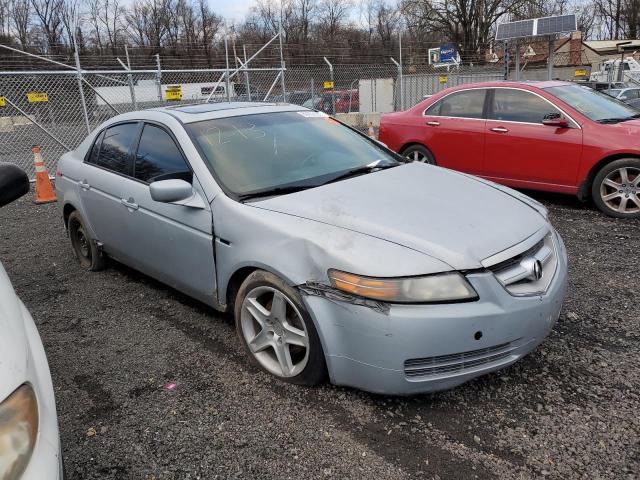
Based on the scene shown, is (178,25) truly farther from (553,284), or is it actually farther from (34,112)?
(553,284)

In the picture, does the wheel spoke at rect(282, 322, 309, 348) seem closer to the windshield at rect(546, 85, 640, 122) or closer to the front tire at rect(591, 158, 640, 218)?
the front tire at rect(591, 158, 640, 218)

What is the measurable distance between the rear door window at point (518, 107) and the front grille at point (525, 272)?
13.1ft

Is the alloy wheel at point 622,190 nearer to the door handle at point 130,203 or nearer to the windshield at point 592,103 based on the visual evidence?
the windshield at point 592,103

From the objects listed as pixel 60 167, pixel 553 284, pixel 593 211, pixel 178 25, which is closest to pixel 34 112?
pixel 60 167

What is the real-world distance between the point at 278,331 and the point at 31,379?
→ 1.45 meters

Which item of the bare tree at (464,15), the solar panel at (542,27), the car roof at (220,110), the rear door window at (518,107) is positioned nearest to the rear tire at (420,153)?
the rear door window at (518,107)

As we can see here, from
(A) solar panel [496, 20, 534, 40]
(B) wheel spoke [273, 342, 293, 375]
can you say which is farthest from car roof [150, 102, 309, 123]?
(A) solar panel [496, 20, 534, 40]

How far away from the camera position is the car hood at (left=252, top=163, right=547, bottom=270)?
2520 millimetres

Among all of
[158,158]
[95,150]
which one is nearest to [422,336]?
[158,158]

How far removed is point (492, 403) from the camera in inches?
104

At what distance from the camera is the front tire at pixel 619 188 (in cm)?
565

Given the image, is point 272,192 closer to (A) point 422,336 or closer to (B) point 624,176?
(A) point 422,336

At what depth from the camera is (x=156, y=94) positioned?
16625 mm

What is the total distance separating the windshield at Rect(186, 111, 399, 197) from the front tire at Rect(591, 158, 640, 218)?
318 cm
